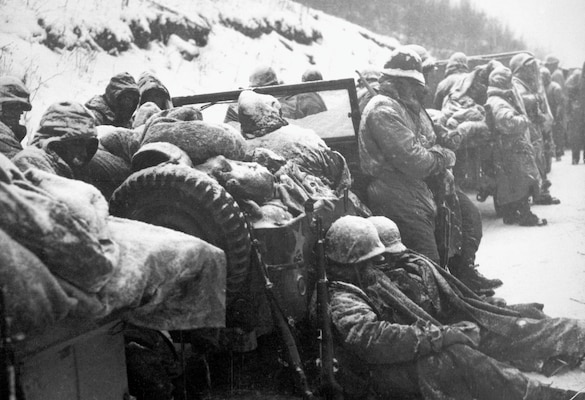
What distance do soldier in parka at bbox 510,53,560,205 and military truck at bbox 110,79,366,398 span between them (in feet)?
22.0

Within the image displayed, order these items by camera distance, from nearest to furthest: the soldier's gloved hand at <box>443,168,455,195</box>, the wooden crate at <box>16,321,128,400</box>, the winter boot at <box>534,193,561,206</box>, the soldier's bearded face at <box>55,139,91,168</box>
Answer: the wooden crate at <box>16,321,128,400</box> → the soldier's bearded face at <box>55,139,91,168</box> → the soldier's gloved hand at <box>443,168,455,195</box> → the winter boot at <box>534,193,561,206</box>

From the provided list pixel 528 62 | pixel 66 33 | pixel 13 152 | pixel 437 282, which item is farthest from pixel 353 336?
pixel 528 62

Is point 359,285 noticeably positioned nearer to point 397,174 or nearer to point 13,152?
point 397,174

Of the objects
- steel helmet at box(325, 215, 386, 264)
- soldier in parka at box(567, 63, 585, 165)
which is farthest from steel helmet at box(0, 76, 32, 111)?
soldier in parka at box(567, 63, 585, 165)

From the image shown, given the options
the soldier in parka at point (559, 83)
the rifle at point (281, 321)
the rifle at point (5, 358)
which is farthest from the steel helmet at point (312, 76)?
the soldier in parka at point (559, 83)

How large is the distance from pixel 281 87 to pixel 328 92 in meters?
0.42

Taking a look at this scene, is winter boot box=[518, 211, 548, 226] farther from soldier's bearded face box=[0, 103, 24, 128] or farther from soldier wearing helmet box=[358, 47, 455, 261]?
soldier's bearded face box=[0, 103, 24, 128]

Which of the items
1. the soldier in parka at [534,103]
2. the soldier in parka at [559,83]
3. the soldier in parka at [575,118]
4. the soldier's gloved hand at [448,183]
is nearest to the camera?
the soldier's gloved hand at [448,183]

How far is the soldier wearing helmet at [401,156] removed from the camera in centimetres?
514

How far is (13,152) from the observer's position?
3611mm

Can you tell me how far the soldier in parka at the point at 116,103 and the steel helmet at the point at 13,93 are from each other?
117cm

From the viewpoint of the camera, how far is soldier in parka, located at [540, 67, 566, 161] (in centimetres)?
1248

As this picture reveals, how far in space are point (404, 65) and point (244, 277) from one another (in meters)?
2.72

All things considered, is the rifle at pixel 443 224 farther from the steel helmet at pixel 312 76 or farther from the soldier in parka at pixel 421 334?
the steel helmet at pixel 312 76
